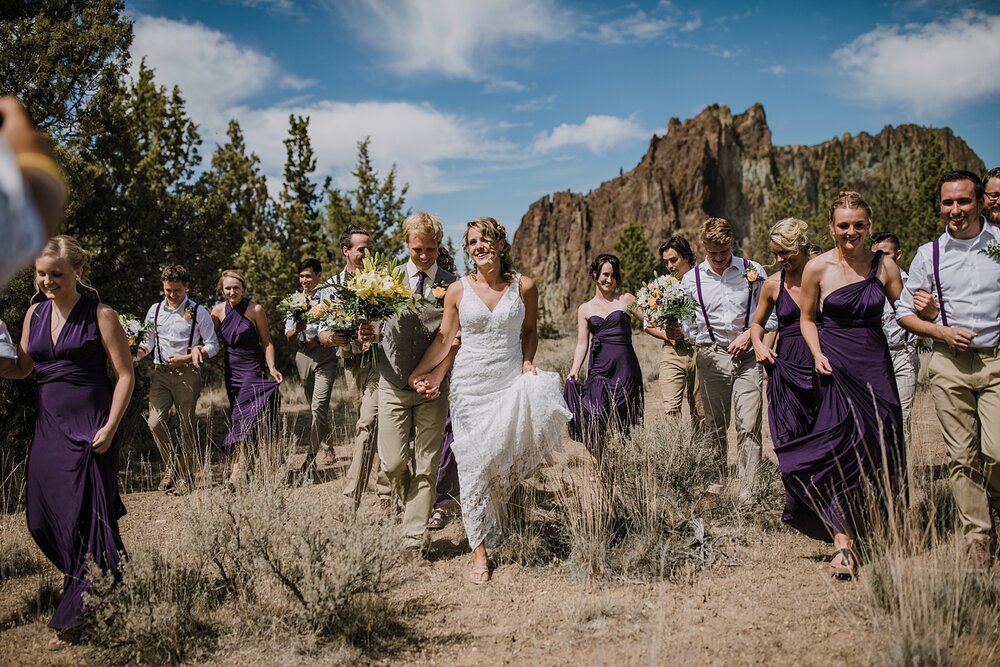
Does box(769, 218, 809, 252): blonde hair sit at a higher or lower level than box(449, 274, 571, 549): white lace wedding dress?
higher

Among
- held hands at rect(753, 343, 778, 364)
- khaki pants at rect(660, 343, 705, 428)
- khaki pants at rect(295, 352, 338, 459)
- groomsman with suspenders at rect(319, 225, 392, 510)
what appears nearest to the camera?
held hands at rect(753, 343, 778, 364)

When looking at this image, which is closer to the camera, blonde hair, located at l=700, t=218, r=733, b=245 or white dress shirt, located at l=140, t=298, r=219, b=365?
blonde hair, located at l=700, t=218, r=733, b=245

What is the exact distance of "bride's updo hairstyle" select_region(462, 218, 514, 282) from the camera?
4977 millimetres

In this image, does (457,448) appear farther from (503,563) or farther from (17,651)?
(17,651)

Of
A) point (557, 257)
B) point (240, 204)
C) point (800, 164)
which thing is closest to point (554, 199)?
point (557, 257)

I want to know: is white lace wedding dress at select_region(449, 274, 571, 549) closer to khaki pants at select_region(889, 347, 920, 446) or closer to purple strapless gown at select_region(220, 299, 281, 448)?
purple strapless gown at select_region(220, 299, 281, 448)

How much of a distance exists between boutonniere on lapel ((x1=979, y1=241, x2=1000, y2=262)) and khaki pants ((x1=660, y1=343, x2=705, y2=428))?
2.97 m

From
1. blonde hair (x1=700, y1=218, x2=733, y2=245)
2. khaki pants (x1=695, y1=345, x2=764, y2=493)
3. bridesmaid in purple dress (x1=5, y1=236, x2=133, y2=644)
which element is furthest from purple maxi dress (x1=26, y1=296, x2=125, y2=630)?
blonde hair (x1=700, y1=218, x2=733, y2=245)

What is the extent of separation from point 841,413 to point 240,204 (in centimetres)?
1942

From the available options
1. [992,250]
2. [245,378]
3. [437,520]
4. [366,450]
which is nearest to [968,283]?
[992,250]

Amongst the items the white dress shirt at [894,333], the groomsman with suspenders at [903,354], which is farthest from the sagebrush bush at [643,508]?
the white dress shirt at [894,333]

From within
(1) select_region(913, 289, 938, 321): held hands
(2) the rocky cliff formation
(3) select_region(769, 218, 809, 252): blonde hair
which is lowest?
(1) select_region(913, 289, 938, 321): held hands

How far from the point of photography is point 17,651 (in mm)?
3939

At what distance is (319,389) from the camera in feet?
28.0
